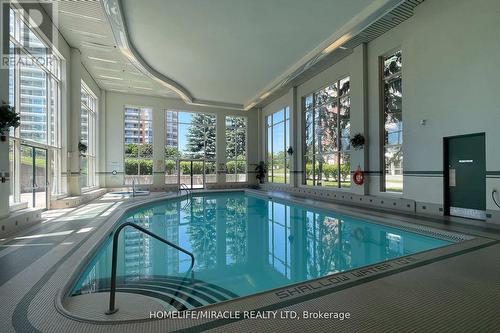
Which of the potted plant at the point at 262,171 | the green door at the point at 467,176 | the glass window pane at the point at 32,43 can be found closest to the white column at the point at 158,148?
the potted plant at the point at 262,171

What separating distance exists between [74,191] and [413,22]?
1026cm

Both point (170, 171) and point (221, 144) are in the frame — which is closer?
point (170, 171)

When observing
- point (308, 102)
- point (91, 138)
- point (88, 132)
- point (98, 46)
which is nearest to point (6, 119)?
point (98, 46)

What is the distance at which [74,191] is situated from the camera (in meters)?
7.91

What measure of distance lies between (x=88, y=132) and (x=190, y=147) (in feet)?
15.2

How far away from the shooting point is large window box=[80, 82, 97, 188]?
32.9 ft

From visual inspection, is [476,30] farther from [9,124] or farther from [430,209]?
[9,124]

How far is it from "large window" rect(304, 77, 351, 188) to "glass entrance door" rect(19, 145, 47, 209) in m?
8.58

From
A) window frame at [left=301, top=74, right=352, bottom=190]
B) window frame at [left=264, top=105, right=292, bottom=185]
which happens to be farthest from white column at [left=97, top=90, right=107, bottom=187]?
window frame at [left=301, top=74, right=352, bottom=190]

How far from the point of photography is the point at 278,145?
45.0ft

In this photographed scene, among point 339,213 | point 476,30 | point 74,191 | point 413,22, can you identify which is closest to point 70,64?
point 74,191

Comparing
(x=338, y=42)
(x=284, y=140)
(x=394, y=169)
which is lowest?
(x=394, y=169)

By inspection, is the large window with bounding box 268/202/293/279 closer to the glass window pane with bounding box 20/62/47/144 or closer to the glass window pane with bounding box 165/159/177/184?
the glass window pane with bounding box 20/62/47/144

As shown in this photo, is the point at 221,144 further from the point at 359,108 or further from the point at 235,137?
the point at 359,108
